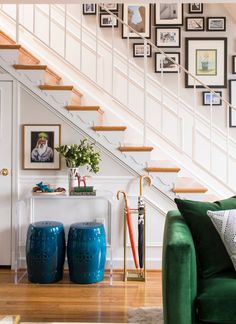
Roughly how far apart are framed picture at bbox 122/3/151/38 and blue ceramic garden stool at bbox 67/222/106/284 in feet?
8.69

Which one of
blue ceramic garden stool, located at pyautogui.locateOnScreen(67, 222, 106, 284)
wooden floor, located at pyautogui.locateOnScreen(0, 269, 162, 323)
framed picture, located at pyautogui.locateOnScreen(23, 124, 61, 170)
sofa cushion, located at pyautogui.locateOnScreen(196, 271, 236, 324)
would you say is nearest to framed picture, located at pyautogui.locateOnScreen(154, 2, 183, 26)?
framed picture, located at pyautogui.locateOnScreen(23, 124, 61, 170)

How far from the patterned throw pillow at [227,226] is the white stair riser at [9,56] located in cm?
275

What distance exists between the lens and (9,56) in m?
4.48

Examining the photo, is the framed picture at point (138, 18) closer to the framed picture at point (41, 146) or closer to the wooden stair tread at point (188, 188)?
the framed picture at point (41, 146)

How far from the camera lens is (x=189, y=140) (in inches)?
216

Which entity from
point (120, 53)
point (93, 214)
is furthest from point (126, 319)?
point (120, 53)

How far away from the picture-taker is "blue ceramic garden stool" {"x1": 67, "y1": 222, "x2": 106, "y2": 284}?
155 inches

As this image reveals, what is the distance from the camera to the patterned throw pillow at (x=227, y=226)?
8.17ft

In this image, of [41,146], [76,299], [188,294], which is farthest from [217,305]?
[41,146]

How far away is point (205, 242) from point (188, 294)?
1.41 ft

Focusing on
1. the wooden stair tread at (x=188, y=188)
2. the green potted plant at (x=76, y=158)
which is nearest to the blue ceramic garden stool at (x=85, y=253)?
the green potted plant at (x=76, y=158)

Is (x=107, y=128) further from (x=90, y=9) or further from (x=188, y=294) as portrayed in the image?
(x=188, y=294)

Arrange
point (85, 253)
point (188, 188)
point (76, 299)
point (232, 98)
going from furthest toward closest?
point (232, 98)
point (188, 188)
point (85, 253)
point (76, 299)

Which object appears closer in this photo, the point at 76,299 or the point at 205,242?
the point at 205,242
